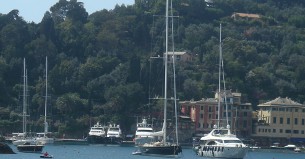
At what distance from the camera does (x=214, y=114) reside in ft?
506

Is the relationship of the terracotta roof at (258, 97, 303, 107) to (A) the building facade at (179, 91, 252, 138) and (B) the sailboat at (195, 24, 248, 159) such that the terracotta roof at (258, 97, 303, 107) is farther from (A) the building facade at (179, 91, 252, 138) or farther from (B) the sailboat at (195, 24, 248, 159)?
(B) the sailboat at (195, 24, 248, 159)

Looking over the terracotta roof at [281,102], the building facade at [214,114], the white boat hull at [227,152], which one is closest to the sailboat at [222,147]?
the white boat hull at [227,152]

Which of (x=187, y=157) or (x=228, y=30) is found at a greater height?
(x=228, y=30)

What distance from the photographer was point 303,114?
513ft

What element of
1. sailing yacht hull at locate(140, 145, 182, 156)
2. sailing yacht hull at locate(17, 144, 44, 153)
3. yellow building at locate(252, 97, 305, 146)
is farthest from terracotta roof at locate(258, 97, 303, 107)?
sailing yacht hull at locate(140, 145, 182, 156)

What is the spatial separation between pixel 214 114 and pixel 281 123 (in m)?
8.78

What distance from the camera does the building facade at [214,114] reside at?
153 meters

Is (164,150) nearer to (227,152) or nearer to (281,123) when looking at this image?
(227,152)

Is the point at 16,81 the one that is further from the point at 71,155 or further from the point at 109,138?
the point at 71,155

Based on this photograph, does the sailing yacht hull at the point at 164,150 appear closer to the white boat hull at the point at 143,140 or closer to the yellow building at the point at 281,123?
the white boat hull at the point at 143,140

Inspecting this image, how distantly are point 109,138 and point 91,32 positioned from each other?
123ft

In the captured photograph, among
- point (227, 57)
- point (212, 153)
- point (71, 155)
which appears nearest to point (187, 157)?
point (212, 153)

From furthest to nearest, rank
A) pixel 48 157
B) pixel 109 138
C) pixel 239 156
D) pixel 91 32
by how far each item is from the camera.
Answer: pixel 91 32 < pixel 109 138 < pixel 239 156 < pixel 48 157

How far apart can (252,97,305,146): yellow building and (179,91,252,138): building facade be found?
61.5 inches
